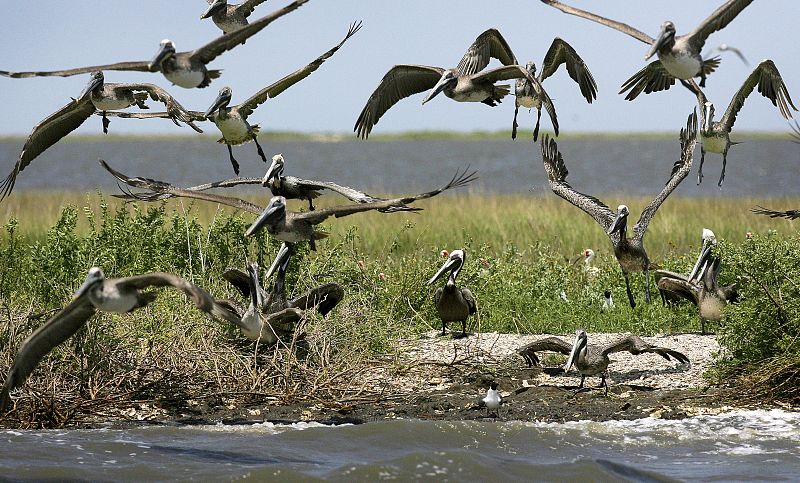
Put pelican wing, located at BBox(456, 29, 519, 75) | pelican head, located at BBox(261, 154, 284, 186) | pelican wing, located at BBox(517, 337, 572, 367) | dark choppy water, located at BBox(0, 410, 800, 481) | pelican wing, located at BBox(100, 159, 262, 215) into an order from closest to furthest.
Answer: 1. dark choppy water, located at BBox(0, 410, 800, 481)
2. pelican wing, located at BBox(100, 159, 262, 215)
3. pelican wing, located at BBox(517, 337, 572, 367)
4. pelican head, located at BBox(261, 154, 284, 186)
5. pelican wing, located at BBox(456, 29, 519, 75)

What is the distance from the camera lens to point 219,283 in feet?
37.3

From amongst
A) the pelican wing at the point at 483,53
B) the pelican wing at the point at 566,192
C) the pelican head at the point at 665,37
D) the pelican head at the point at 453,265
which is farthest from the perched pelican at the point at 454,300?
the pelican head at the point at 665,37

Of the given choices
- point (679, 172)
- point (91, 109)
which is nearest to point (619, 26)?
point (679, 172)

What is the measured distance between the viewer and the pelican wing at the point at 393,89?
12.0 metres

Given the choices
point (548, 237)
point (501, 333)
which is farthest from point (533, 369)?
point (548, 237)

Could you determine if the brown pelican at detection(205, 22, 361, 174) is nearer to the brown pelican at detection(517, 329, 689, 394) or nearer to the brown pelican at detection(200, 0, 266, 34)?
the brown pelican at detection(200, 0, 266, 34)

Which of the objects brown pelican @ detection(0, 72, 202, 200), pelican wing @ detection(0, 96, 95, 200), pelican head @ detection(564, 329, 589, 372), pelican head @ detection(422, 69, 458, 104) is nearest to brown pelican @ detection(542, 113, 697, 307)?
pelican head @ detection(422, 69, 458, 104)

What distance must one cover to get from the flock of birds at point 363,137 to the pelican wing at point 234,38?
0.01 metres

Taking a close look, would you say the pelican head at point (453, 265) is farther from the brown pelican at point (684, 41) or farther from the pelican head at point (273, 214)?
the brown pelican at point (684, 41)

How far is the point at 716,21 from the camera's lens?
365 inches

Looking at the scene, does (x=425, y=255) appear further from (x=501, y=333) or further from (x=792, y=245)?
(x=792, y=245)

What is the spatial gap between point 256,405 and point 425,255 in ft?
17.0

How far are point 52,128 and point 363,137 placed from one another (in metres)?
3.26

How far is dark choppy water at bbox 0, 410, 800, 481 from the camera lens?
8.44 meters
